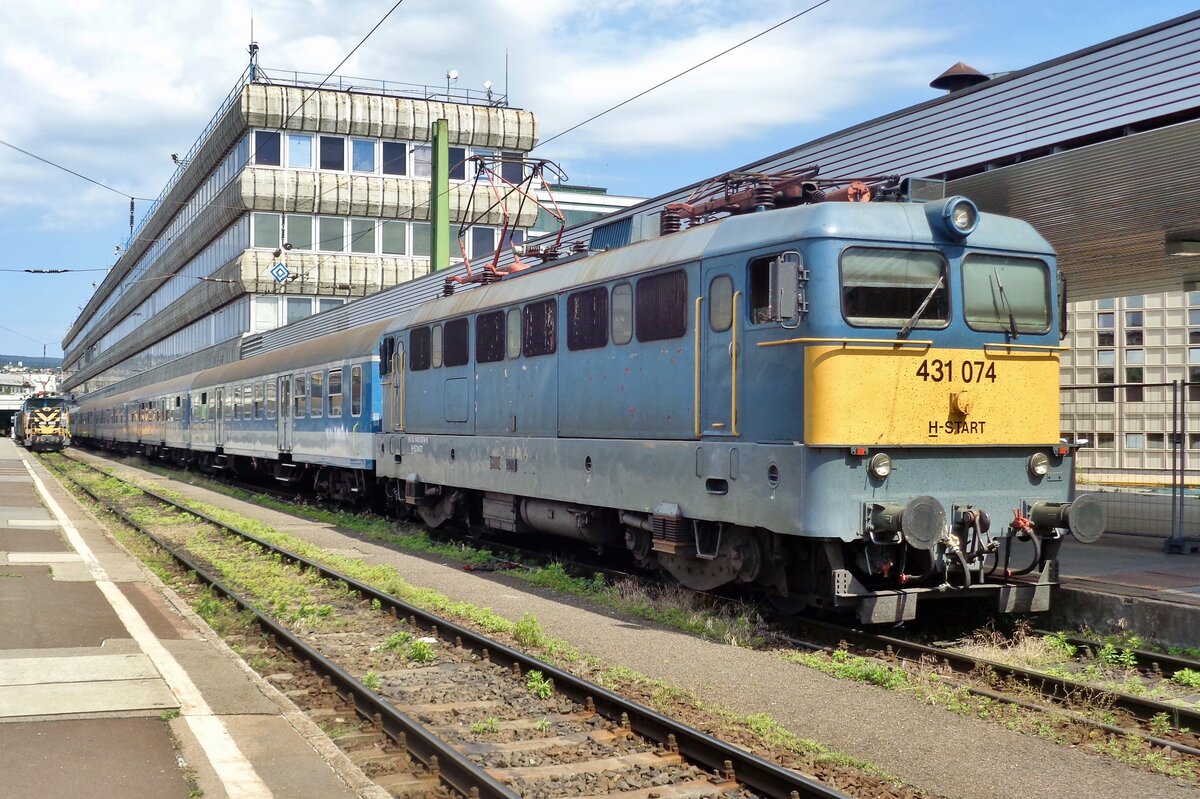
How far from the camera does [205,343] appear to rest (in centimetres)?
5766

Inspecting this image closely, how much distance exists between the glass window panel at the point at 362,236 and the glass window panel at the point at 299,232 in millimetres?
1680

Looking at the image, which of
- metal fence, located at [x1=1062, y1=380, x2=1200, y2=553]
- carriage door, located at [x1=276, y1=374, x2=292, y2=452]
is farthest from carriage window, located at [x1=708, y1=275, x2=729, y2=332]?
carriage door, located at [x1=276, y1=374, x2=292, y2=452]

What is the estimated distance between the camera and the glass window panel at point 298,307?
1889 inches

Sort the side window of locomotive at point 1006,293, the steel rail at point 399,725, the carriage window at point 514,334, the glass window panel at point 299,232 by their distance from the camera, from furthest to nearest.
A: the glass window panel at point 299,232 < the carriage window at point 514,334 < the side window of locomotive at point 1006,293 < the steel rail at point 399,725

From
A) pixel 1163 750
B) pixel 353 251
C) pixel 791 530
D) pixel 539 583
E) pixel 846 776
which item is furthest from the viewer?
pixel 353 251

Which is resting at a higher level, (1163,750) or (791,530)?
(791,530)

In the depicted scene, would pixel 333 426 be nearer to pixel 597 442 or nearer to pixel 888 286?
pixel 597 442

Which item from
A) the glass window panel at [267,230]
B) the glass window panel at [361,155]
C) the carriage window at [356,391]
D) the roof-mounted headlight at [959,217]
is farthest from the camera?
the glass window panel at [361,155]

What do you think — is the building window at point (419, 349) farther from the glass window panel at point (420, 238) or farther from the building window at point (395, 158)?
the building window at point (395, 158)

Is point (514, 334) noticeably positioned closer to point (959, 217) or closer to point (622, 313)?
point (622, 313)

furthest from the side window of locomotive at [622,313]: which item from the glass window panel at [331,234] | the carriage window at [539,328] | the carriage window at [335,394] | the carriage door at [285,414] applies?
the glass window panel at [331,234]

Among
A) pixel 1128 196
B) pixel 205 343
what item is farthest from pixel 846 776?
pixel 205 343

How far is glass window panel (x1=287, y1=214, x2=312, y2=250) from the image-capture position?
155 ft

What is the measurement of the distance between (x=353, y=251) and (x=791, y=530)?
4126 centimetres
